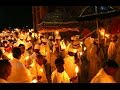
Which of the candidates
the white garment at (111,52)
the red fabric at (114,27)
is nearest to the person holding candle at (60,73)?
the white garment at (111,52)

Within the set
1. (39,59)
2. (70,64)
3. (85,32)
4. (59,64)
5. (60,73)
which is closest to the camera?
(59,64)

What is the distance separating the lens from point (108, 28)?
837 centimetres

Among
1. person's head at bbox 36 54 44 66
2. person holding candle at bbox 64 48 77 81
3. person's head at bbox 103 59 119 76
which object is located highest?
person's head at bbox 103 59 119 76

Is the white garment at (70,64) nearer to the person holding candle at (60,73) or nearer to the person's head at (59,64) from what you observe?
the person holding candle at (60,73)

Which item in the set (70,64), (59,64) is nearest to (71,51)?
(70,64)

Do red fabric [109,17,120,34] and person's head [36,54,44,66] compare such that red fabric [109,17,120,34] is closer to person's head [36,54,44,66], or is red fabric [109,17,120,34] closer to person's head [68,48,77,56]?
person's head [68,48,77,56]

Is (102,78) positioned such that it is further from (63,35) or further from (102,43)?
(63,35)

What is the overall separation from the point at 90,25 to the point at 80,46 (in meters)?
1.39

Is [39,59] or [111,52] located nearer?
[111,52]

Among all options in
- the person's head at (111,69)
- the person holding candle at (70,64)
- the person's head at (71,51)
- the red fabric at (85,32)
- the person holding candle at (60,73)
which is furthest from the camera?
the red fabric at (85,32)

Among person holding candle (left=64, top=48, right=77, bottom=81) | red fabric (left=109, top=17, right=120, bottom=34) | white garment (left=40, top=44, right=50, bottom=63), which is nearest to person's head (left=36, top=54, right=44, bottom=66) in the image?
person holding candle (left=64, top=48, right=77, bottom=81)

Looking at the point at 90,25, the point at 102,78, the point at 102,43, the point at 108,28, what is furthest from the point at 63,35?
the point at 102,78

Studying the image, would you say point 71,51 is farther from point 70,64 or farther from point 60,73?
point 60,73

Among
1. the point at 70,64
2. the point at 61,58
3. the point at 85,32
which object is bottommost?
the point at 70,64
